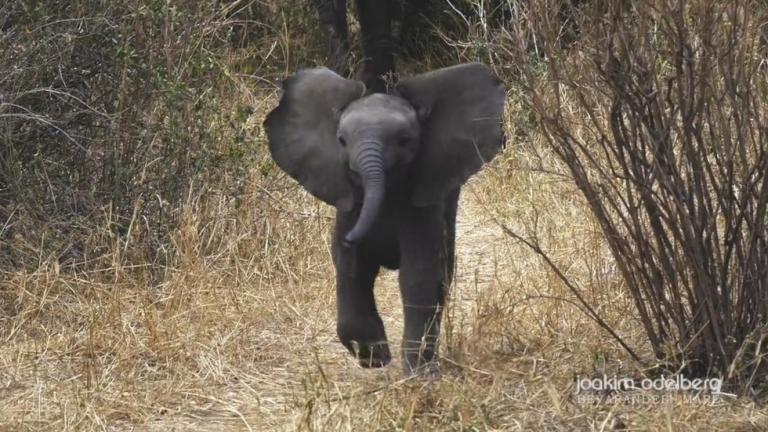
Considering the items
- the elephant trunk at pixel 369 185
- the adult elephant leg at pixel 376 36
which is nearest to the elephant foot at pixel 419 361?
the elephant trunk at pixel 369 185

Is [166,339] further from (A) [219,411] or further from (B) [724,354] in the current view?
(B) [724,354]

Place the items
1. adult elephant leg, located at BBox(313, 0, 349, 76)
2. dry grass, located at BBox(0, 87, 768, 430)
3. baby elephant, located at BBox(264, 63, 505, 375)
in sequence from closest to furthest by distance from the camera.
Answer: dry grass, located at BBox(0, 87, 768, 430), baby elephant, located at BBox(264, 63, 505, 375), adult elephant leg, located at BBox(313, 0, 349, 76)

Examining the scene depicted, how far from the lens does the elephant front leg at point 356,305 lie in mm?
4547

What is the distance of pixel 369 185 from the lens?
13.4ft

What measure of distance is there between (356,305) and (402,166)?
51 centimetres

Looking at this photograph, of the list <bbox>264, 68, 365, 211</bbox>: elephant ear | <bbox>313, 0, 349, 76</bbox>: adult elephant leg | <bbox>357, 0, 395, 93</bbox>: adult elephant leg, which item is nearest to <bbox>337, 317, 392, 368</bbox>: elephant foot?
<bbox>264, 68, 365, 211</bbox>: elephant ear

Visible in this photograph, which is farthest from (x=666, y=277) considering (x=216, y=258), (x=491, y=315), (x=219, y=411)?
(x=216, y=258)

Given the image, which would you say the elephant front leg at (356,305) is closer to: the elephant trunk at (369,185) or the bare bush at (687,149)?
the elephant trunk at (369,185)

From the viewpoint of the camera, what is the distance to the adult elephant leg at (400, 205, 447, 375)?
174 inches

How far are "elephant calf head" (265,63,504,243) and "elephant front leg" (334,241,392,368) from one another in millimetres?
229

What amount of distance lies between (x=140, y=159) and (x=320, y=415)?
8.51ft

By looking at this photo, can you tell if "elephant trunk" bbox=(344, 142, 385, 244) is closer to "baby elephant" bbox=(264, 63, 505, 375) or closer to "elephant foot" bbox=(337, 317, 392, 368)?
"baby elephant" bbox=(264, 63, 505, 375)

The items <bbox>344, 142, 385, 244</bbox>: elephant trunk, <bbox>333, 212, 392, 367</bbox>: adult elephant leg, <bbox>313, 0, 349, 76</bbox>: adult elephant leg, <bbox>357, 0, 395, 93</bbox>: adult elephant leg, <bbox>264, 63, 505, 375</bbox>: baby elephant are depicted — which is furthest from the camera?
<bbox>313, 0, 349, 76</bbox>: adult elephant leg

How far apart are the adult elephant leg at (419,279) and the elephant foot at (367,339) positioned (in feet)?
0.50
